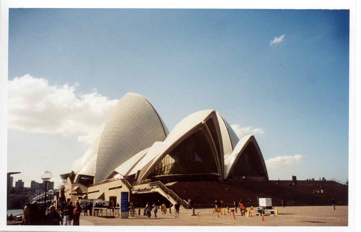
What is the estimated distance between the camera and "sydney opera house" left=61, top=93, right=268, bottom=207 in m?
23.7

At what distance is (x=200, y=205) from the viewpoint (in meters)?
17.5

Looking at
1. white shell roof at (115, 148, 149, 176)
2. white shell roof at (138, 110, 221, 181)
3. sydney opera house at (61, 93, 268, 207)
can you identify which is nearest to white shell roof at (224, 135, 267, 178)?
sydney opera house at (61, 93, 268, 207)

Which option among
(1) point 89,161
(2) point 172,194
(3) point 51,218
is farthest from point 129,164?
(3) point 51,218

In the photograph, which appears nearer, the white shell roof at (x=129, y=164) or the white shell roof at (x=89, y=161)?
the white shell roof at (x=129, y=164)

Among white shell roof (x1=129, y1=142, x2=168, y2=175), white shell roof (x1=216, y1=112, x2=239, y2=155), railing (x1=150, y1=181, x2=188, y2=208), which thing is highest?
white shell roof (x1=216, y1=112, x2=239, y2=155)

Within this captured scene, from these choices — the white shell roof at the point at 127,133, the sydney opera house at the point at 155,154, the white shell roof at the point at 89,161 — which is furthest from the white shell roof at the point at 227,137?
the white shell roof at the point at 89,161

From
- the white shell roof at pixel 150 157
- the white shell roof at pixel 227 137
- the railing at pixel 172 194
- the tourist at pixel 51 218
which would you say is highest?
the white shell roof at pixel 227 137

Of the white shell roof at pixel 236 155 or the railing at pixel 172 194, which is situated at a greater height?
the white shell roof at pixel 236 155

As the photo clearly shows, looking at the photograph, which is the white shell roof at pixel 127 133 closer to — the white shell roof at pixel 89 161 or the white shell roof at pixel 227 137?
the white shell roof at pixel 89 161

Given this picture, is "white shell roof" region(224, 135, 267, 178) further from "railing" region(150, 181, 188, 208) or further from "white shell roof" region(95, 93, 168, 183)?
"railing" region(150, 181, 188, 208)

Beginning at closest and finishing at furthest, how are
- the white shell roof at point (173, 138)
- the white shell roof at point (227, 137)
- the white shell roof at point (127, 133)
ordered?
the white shell roof at point (173, 138)
the white shell roof at point (127, 133)
the white shell roof at point (227, 137)

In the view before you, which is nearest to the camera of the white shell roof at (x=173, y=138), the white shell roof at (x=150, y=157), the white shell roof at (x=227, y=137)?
the white shell roof at (x=173, y=138)

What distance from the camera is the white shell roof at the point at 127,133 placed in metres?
28.3
